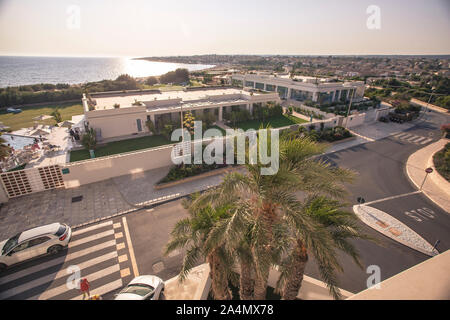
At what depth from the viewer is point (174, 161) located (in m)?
19.9

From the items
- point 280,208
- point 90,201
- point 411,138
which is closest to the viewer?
point 280,208

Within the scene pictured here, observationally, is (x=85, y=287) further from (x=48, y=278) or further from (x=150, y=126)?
(x=150, y=126)

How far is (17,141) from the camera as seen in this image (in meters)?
25.8

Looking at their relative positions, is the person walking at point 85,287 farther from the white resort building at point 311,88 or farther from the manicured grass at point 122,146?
the white resort building at point 311,88

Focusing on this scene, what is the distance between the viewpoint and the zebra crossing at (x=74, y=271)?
9.92m

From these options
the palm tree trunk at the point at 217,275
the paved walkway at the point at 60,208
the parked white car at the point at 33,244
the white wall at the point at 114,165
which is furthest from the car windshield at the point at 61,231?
the palm tree trunk at the point at 217,275

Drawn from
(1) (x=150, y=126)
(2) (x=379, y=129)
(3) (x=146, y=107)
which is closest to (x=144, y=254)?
(1) (x=150, y=126)

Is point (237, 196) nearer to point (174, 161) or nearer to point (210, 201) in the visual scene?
point (210, 201)

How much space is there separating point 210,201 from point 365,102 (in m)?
51.0

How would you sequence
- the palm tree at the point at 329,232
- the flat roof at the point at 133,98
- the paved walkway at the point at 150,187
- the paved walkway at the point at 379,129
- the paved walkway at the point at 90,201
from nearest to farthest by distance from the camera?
the palm tree at the point at 329,232 < the paved walkway at the point at 90,201 < the paved walkway at the point at 150,187 < the flat roof at the point at 133,98 < the paved walkway at the point at 379,129

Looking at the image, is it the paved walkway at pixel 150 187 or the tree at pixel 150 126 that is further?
the tree at pixel 150 126

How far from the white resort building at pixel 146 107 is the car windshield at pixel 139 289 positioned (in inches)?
621

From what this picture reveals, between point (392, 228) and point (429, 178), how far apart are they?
1027 centimetres

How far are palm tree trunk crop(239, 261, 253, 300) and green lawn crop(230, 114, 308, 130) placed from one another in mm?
25508
